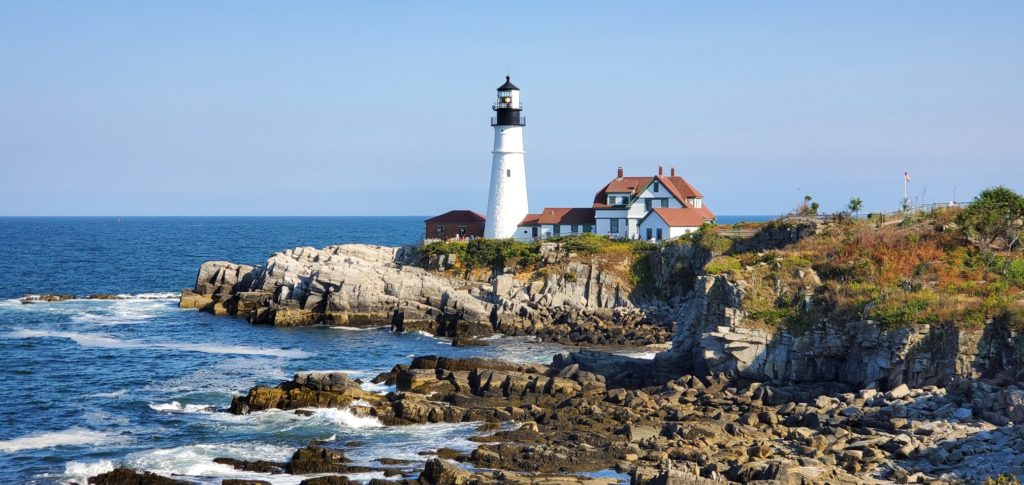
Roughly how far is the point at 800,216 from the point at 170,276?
51.5 m

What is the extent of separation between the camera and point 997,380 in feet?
87.2

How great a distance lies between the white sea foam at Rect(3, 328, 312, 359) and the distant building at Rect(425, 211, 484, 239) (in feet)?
82.2

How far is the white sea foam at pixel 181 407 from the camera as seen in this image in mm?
31612

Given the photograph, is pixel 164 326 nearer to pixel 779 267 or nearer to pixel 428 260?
pixel 428 260

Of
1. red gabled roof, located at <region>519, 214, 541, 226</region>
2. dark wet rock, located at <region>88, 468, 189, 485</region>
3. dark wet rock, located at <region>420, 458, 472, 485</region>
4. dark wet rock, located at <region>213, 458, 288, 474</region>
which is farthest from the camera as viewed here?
red gabled roof, located at <region>519, 214, 541, 226</region>

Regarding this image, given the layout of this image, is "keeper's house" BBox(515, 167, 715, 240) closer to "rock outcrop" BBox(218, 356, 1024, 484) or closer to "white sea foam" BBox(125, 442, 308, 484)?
"rock outcrop" BBox(218, 356, 1024, 484)

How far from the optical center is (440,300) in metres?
51.2

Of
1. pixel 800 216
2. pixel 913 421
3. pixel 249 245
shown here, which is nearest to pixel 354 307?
pixel 800 216

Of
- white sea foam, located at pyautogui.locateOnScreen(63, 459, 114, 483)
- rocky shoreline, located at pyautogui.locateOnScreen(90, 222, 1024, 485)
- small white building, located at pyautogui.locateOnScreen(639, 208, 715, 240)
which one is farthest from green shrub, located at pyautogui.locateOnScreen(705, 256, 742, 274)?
white sea foam, located at pyautogui.locateOnScreen(63, 459, 114, 483)

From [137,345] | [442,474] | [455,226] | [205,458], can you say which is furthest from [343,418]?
[455,226]

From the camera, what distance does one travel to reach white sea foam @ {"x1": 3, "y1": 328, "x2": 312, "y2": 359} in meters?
42.8

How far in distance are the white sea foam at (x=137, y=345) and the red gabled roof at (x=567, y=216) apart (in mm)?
24923

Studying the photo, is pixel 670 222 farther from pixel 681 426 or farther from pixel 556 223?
pixel 681 426

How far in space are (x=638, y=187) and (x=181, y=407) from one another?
39.1m
